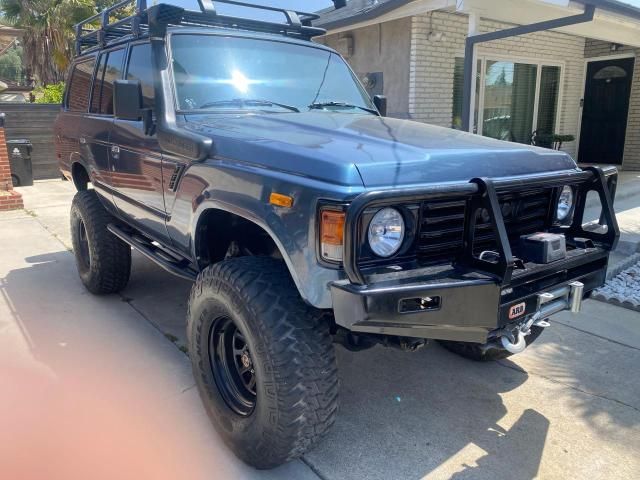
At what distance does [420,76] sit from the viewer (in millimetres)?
8469

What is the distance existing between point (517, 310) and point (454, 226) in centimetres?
45

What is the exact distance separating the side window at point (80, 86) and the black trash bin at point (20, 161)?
667 cm

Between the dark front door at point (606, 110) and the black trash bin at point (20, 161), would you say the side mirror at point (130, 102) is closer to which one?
the black trash bin at point (20, 161)

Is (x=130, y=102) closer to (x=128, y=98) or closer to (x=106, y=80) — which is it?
(x=128, y=98)

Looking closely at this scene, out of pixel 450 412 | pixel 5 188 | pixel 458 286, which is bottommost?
pixel 450 412

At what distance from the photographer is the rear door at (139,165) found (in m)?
3.36

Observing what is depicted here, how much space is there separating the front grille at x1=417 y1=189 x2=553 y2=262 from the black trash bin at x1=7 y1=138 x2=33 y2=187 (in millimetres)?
10969

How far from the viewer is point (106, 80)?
4.32 m

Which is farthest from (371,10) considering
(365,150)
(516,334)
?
(516,334)

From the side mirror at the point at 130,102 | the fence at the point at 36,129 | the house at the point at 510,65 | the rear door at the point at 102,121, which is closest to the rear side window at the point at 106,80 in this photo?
the rear door at the point at 102,121

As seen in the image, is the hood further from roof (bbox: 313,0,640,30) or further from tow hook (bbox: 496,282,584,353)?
roof (bbox: 313,0,640,30)

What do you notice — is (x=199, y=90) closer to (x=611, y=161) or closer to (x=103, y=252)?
(x=103, y=252)

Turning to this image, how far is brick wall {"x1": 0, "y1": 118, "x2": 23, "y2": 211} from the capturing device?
335 inches

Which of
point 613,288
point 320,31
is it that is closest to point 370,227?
point 320,31
